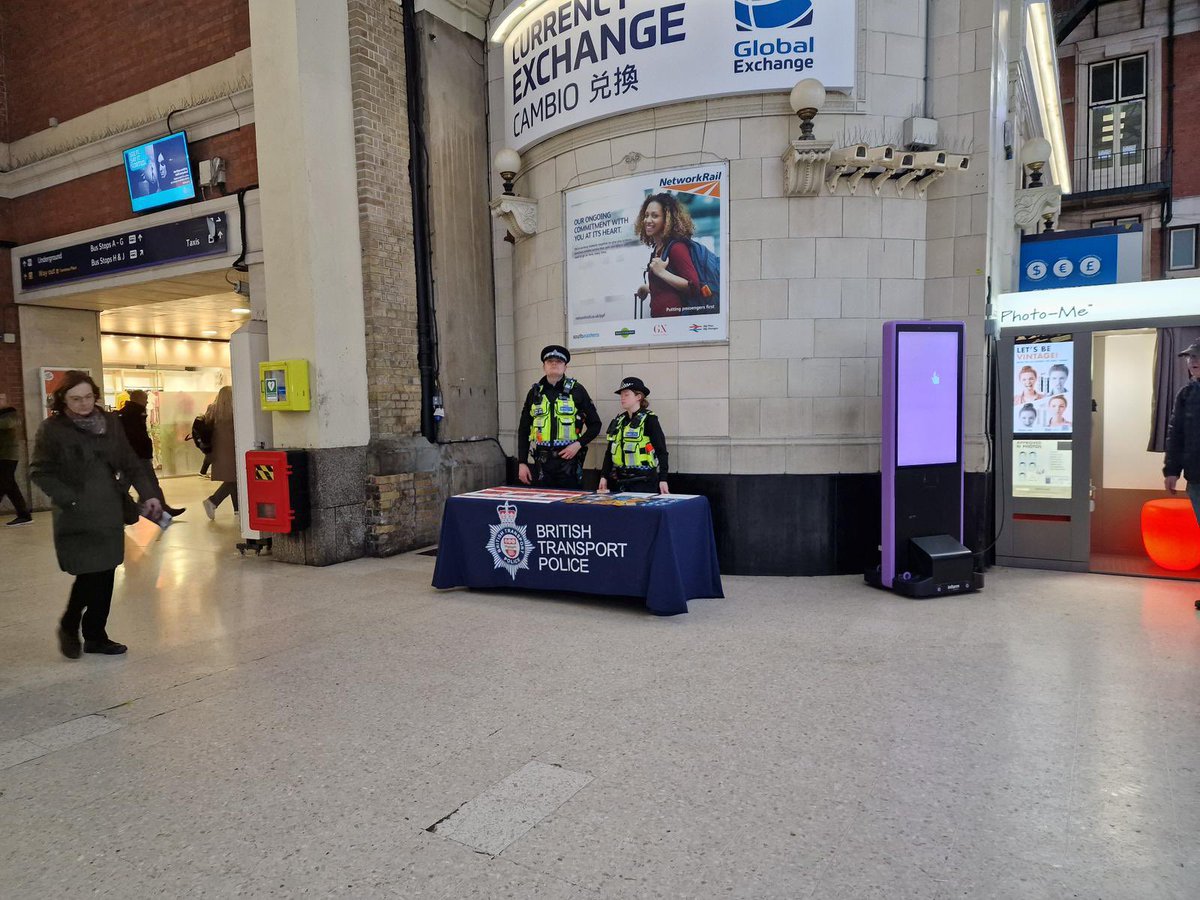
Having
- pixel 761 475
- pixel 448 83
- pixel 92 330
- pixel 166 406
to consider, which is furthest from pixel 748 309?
→ pixel 166 406

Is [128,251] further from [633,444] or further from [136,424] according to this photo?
[633,444]

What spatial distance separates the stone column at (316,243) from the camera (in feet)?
21.1

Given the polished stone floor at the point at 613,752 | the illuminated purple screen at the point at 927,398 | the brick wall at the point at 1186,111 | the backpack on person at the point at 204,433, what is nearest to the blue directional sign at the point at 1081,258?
the illuminated purple screen at the point at 927,398

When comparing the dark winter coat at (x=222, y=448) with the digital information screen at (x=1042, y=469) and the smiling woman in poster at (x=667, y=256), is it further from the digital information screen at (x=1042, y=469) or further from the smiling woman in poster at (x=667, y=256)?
the digital information screen at (x=1042, y=469)

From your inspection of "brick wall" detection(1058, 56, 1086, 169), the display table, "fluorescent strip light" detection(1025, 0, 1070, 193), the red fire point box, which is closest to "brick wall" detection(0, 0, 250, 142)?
the red fire point box

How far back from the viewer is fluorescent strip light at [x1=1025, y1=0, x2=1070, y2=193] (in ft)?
27.1

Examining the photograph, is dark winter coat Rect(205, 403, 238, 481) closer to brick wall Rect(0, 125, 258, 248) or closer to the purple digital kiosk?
brick wall Rect(0, 125, 258, 248)

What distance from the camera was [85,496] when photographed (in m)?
4.24

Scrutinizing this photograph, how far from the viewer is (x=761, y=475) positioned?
609 cm

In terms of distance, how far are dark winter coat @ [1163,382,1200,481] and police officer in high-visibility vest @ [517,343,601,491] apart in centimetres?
419

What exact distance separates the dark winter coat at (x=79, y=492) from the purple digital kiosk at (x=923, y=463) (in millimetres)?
5244

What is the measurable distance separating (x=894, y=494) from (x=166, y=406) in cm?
1493

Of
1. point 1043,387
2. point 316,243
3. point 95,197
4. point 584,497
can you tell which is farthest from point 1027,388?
point 95,197

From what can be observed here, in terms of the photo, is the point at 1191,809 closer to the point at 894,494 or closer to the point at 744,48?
the point at 894,494
